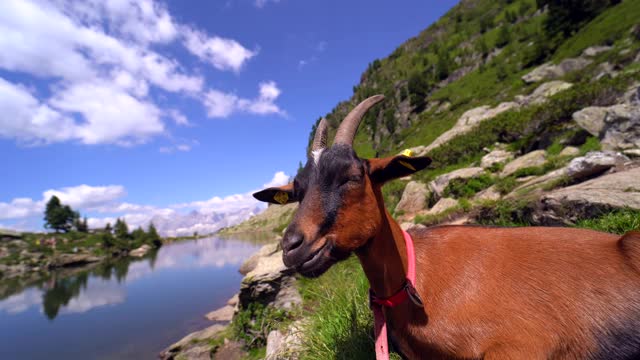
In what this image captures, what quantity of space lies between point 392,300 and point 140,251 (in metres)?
79.1

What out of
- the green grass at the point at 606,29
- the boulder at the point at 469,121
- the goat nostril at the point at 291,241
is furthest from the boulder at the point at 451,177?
the green grass at the point at 606,29

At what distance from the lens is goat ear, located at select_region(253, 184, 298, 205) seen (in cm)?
335

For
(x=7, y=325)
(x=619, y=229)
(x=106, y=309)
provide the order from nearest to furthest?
(x=619, y=229)
(x=7, y=325)
(x=106, y=309)

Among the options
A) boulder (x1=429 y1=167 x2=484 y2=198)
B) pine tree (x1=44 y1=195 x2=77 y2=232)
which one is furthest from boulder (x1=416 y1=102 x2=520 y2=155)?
pine tree (x1=44 y1=195 x2=77 y2=232)

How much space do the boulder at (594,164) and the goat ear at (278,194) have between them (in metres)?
7.38

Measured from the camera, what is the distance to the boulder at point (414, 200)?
15.7 metres

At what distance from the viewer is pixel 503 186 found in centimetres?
1040

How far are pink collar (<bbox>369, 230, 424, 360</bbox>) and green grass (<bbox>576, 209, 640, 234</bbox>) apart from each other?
3.87 metres

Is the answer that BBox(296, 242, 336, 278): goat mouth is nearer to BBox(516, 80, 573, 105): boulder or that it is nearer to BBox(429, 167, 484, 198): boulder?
BBox(429, 167, 484, 198): boulder

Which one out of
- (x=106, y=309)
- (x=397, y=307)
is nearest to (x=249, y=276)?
(x=397, y=307)

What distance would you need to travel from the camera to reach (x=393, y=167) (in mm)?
2729

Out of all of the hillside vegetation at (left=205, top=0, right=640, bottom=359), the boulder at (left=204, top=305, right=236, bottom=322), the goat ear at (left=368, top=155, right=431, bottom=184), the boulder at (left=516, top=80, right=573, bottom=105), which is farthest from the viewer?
the boulder at (left=516, top=80, right=573, bottom=105)

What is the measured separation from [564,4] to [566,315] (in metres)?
53.3

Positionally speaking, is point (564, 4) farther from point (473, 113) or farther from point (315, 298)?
point (315, 298)
